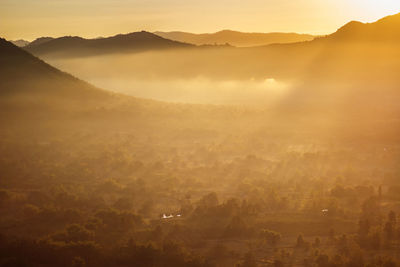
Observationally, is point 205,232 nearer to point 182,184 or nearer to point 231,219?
point 231,219

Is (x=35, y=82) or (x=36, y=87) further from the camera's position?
(x=35, y=82)

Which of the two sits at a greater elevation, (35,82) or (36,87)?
(35,82)

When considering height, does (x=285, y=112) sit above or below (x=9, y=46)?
below

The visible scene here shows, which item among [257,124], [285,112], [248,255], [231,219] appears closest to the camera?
[248,255]

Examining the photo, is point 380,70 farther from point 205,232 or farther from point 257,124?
point 205,232

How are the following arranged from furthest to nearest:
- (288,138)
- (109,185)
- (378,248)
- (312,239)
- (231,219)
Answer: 1. (288,138)
2. (109,185)
3. (231,219)
4. (312,239)
5. (378,248)

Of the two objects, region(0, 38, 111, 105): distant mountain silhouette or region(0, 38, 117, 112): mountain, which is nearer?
region(0, 38, 117, 112): mountain

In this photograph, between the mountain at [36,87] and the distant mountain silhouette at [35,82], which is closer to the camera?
the mountain at [36,87]

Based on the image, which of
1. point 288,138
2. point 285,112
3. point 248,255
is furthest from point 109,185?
point 285,112

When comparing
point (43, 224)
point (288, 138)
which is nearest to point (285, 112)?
point (288, 138)

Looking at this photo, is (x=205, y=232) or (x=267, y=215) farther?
(x=267, y=215)
